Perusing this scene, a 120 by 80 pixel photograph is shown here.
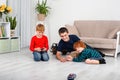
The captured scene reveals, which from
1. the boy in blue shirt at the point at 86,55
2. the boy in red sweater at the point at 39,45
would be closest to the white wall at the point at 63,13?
the boy in red sweater at the point at 39,45

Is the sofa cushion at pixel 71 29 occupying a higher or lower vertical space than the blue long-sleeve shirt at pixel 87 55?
higher

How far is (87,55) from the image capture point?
409 centimetres

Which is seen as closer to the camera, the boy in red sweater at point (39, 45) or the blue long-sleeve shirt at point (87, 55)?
the blue long-sleeve shirt at point (87, 55)

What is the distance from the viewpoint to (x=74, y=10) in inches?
245

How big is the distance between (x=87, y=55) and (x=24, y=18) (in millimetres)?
2623

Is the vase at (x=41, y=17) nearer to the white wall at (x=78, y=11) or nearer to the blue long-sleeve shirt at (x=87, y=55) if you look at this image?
the white wall at (x=78, y=11)

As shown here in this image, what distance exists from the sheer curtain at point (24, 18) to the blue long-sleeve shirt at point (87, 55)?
7.72 ft

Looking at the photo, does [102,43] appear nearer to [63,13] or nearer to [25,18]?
[63,13]

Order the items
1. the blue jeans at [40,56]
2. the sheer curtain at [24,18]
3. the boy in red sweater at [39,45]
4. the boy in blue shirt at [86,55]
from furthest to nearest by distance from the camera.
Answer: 1. the sheer curtain at [24,18]
2. the boy in red sweater at [39,45]
3. the blue jeans at [40,56]
4. the boy in blue shirt at [86,55]

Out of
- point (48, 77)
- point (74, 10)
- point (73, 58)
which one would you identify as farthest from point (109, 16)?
point (48, 77)

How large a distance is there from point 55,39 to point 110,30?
5.85 ft

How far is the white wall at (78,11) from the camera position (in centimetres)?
573

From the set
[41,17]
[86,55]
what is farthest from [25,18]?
[86,55]

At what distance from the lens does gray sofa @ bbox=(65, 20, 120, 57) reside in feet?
15.6
